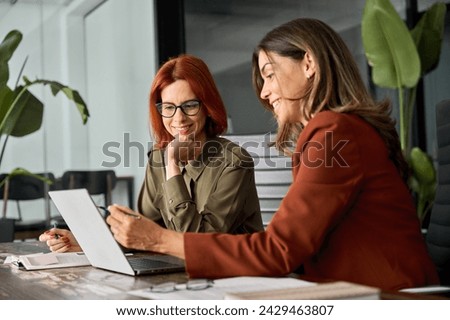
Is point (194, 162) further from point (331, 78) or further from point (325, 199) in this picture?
point (325, 199)

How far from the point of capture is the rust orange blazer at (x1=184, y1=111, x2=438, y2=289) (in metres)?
1.19

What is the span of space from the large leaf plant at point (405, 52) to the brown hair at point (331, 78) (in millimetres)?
1956

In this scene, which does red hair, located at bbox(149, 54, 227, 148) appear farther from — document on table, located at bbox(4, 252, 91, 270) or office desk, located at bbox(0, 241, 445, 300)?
office desk, located at bbox(0, 241, 445, 300)

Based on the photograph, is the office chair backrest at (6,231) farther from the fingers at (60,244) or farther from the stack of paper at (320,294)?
the stack of paper at (320,294)

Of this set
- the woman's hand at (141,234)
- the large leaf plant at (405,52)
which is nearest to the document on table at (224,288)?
the woman's hand at (141,234)

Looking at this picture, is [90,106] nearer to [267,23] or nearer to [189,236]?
[267,23]

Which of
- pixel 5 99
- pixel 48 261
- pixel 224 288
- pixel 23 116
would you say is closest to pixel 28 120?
pixel 23 116

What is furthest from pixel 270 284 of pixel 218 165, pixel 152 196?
pixel 152 196

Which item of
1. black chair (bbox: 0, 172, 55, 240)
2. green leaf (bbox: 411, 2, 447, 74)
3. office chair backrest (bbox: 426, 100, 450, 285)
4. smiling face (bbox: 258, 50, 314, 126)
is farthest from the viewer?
black chair (bbox: 0, 172, 55, 240)

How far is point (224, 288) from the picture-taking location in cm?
108

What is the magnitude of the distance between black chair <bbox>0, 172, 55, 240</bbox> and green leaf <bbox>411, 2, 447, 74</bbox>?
2994mm

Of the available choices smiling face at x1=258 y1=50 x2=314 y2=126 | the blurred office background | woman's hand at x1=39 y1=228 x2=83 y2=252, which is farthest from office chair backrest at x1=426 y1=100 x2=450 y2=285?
the blurred office background

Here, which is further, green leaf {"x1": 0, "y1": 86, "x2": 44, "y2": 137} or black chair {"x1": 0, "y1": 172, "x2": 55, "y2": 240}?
black chair {"x1": 0, "y1": 172, "x2": 55, "y2": 240}
